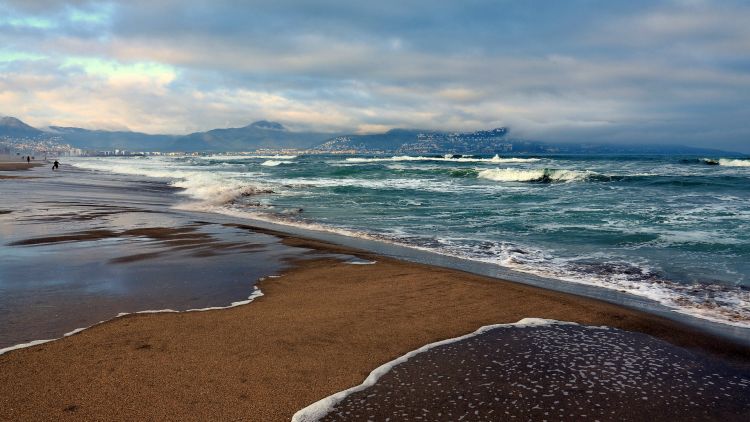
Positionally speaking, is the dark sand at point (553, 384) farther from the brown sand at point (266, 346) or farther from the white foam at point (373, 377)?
the brown sand at point (266, 346)

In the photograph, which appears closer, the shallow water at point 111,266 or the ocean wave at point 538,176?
the shallow water at point 111,266

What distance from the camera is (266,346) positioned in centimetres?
500

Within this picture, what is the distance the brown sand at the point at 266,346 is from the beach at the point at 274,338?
0.01 m

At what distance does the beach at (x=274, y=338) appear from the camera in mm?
3859

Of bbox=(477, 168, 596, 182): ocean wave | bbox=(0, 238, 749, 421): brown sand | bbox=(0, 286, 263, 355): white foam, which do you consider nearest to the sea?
bbox=(0, 238, 749, 421): brown sand

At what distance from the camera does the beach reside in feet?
12.7

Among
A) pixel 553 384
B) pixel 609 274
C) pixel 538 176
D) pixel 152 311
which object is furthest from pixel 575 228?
pixel 538 176

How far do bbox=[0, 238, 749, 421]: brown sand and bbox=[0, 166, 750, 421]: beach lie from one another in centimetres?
1

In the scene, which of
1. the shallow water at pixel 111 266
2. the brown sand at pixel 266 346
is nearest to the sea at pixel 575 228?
the brown sand at pixel 266 346

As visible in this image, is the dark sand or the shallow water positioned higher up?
the shallow water

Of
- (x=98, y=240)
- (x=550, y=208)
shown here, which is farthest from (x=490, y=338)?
(x=550, y=208)

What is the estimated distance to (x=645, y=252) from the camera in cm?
1147

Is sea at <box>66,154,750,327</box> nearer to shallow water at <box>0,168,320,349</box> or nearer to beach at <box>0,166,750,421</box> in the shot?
beach at <box>0,166,750,421</box>

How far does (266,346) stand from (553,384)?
291 cm
